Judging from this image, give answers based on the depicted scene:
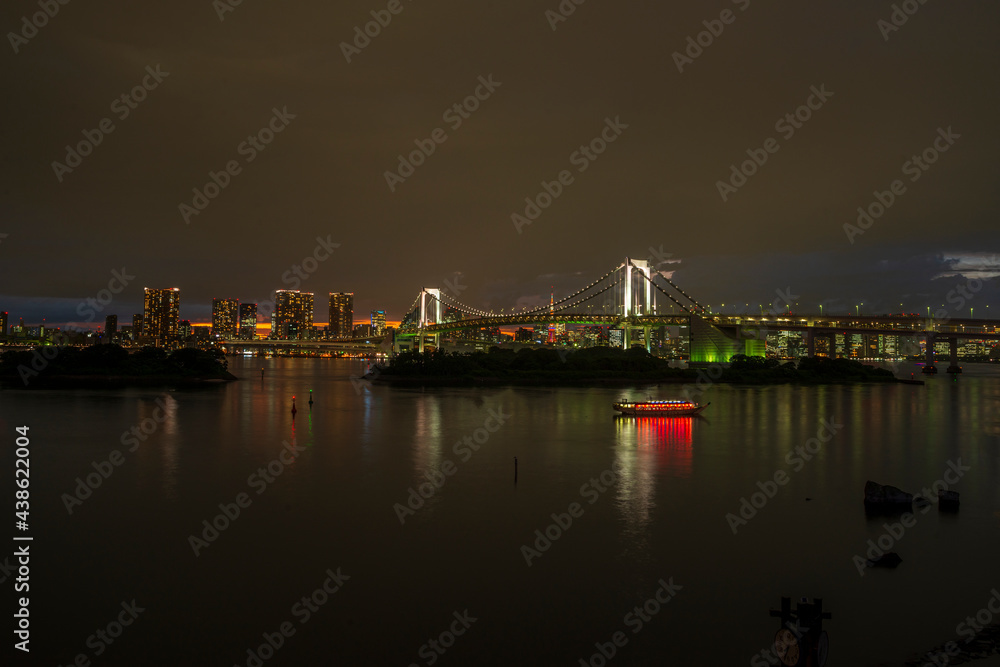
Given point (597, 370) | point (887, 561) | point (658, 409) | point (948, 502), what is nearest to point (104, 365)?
point (597, 370)

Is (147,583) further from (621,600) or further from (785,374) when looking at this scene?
(785,374)

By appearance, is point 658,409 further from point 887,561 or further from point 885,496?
point 887,561

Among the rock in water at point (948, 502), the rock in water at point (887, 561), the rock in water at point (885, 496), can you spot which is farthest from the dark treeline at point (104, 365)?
the rock in water at point (887, 561)

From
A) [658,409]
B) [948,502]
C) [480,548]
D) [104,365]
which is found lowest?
[480,548]

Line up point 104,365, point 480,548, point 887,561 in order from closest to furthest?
1. point 887,561
2. point 480,548
3. point 104,365

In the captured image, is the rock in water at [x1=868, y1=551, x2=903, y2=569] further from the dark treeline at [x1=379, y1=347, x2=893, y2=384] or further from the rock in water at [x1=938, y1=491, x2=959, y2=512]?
the dark treeline at [x1=379, y1=347, x2=893, y2=384]

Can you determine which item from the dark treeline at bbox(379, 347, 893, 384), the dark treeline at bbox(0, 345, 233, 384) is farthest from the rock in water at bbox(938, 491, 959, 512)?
the dark treeline at bbox(0, 345, 233, 384)
